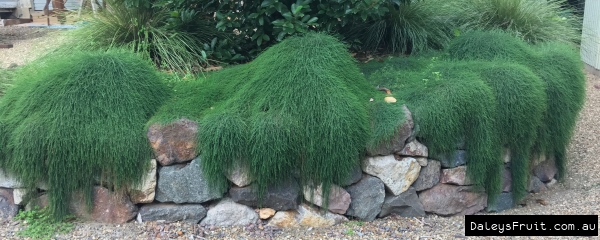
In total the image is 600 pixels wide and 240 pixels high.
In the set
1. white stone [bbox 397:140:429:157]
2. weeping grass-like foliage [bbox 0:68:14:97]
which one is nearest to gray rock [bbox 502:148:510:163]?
white stone [bbox 397:140:429:157]

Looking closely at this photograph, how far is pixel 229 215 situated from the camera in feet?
11.2

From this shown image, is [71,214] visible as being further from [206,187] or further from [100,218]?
[206,187]

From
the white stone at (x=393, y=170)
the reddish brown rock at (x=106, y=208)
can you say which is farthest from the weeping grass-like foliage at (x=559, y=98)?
the reddish brown rock at (x=106, y=208)

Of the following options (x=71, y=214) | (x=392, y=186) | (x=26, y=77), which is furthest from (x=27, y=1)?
(x=392, y=186)

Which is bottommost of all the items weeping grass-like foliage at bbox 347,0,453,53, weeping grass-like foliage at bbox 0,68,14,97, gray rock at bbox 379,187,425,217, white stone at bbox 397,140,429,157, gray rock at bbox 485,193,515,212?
gray rock at bbox 485,193,515,212

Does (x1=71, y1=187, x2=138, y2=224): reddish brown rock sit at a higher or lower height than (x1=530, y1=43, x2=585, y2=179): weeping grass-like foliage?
lower

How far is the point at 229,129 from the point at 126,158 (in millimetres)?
671

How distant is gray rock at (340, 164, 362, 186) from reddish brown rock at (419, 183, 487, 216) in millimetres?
523

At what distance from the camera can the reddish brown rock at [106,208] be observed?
3.34 metres

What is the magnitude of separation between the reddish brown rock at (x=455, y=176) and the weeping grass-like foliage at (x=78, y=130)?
6.66 ft

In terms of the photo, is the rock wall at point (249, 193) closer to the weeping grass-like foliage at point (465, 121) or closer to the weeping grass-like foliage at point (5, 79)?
the weeping grass-like foliage at point (465, 121)

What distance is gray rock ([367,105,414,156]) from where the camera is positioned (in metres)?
3.37

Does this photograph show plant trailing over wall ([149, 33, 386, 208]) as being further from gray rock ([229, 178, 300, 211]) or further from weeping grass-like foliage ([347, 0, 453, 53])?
weeping grass-like foliage ([347, 0, 453, 53])

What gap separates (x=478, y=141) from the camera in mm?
3498
